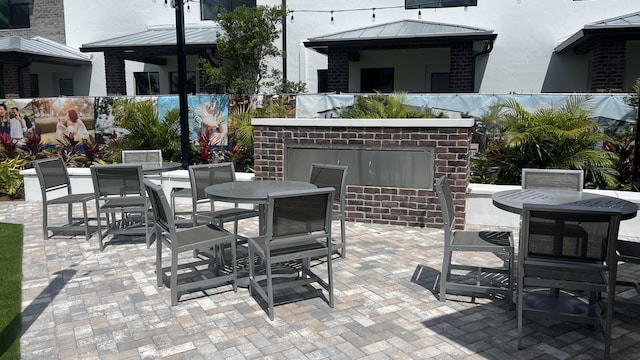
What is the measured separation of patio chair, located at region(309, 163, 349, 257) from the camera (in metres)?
5.71

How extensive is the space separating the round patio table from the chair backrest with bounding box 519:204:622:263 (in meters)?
0.61

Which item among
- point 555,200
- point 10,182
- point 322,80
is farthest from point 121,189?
point 322,80

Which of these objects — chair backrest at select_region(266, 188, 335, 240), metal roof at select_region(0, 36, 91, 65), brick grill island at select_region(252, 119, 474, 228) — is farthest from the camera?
metal roof at select_region(0, 36, 91, 65)

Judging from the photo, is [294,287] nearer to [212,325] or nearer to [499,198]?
[212,325]

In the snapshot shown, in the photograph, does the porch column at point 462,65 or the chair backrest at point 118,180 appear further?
the porch column at point 462,65

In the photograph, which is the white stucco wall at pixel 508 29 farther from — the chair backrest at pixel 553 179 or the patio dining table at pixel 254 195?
the patio dining table at pixel 254 195

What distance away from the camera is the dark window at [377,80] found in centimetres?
1634

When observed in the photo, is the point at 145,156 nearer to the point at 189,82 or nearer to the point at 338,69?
the point at 338,69

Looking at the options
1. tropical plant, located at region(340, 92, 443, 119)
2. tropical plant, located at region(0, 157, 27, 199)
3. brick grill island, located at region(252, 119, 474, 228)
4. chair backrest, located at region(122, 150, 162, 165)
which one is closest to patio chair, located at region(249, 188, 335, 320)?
brick grill island, located at region(252, 119, 474, 228)

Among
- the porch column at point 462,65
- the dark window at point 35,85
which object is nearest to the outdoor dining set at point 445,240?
the porch column at point 462,65

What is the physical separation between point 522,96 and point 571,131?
97.1 inches

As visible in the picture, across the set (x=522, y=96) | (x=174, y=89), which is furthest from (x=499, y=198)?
(x=174, y=89)

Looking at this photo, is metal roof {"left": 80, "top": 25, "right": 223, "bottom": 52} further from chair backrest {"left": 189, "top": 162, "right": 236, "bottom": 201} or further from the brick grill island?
chair backrest {"left": 189, "top": 162, "right": 236, "bottom": 201}

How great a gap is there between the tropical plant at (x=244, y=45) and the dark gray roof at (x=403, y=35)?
128 centimetres
